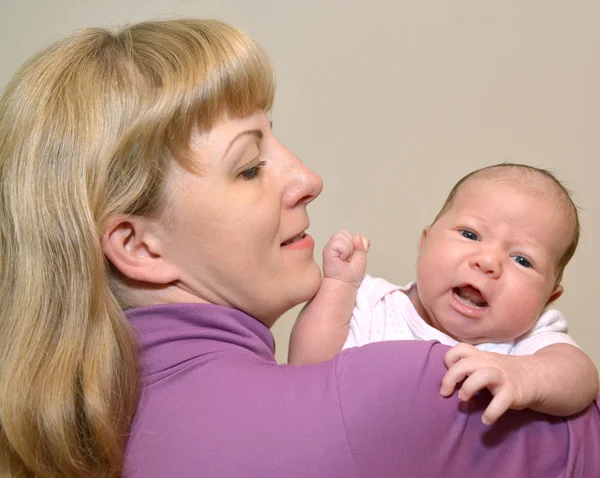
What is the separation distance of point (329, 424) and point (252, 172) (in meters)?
0.46

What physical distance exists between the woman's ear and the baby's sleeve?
0.62m

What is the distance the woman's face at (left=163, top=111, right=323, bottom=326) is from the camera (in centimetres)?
121

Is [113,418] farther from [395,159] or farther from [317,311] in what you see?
[395,159]

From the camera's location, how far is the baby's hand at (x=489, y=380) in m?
1.01

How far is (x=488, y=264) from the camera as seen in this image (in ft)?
4.41

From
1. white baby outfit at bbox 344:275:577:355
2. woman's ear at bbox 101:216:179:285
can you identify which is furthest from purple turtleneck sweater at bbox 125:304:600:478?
white baby outfit at bbox 344:275:577:355

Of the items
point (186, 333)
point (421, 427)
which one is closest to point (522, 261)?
point (421, 427)

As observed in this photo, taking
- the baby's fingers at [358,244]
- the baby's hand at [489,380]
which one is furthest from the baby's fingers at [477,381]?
the baby's fingers at [358,244]

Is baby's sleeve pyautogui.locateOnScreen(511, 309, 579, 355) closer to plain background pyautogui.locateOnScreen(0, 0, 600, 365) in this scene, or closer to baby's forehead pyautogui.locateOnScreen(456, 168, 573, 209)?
baby's forehead pyautogui.locateOnScreen(456, 168, 573, 209)

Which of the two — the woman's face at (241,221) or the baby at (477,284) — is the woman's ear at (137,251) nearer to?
the woman's face at (241,221)

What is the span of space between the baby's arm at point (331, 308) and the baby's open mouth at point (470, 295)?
0.69ft

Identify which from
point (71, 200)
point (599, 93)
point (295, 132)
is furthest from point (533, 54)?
point (71, 200)

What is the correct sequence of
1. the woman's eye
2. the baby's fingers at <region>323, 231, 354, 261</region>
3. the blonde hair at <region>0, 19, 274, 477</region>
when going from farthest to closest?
the baby's fingers at <region>323, 231, 354, 261</region>
the woman's eye
the blonde hair at <region>0, 19, 274, 477</region>

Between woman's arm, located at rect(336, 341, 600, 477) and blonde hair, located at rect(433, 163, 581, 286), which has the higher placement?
blonde hair, located at rect(433, 163, 581, 286)
